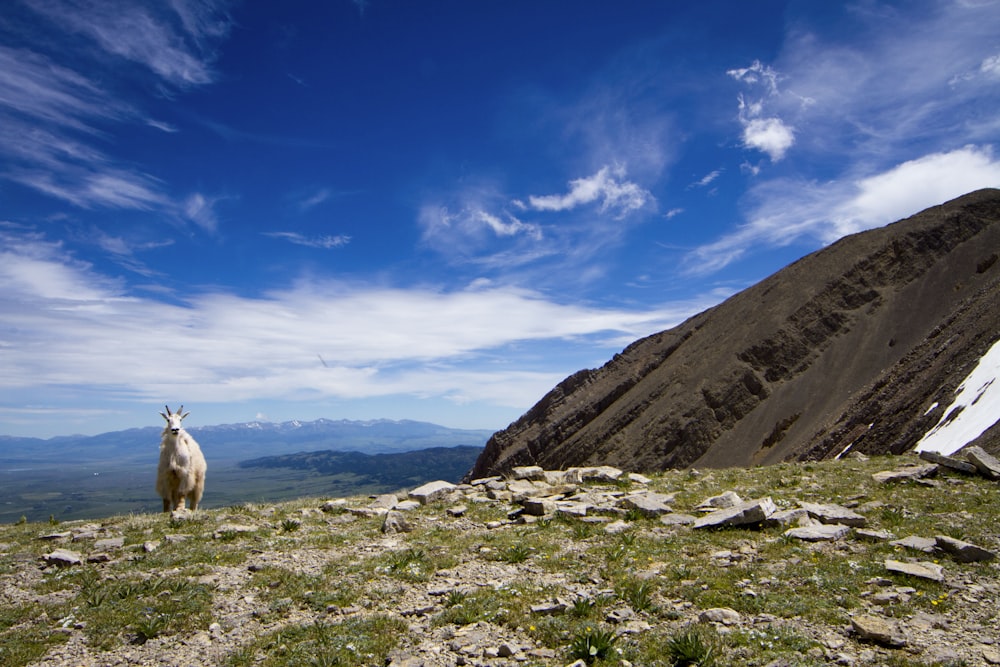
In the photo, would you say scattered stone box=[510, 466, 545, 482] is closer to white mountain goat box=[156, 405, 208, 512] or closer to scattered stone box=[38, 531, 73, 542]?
white mountain goat box=[156, 405, 208, 512]

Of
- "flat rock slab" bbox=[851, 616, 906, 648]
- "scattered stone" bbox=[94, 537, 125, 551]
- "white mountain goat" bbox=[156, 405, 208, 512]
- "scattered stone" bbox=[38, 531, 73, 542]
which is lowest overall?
"flat rock slab" bbox=[851, 616, 906, 648]

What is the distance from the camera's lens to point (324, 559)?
11.5 m

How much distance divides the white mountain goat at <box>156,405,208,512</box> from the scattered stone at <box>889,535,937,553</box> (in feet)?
63.3

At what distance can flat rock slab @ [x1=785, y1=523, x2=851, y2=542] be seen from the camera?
10703mm

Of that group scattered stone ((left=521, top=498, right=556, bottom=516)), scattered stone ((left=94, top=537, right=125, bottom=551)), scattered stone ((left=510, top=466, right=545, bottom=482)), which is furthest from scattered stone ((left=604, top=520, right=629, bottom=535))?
scattered stone ((left=94, top=537, right=125, bottom=551))

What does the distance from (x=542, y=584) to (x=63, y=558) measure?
390 inches

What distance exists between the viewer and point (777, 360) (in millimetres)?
86312

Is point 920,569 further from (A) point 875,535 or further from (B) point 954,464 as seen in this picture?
(B) point 954,464

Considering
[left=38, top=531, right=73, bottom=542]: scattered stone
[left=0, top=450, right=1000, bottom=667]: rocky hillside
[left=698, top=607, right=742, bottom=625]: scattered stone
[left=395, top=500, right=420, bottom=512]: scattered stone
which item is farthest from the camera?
[left=395, top=500, right=420, bottom=512]: scattered stone

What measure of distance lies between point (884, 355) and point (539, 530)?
8320 centimetres

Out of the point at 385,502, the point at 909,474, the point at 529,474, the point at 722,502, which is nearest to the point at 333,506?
the point at 385,502

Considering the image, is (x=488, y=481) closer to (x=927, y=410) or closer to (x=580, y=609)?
(x=580, y=609)

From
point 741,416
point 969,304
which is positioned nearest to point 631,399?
point 741,416

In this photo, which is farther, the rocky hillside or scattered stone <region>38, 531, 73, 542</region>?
scattered stone <region>38, 531, 73, 542</region>
